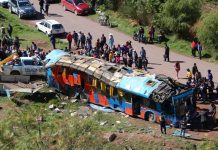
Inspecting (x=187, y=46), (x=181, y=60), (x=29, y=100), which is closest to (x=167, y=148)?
(x=29, y=100)

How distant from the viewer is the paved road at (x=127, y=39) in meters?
37.5

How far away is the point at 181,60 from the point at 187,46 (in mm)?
2708

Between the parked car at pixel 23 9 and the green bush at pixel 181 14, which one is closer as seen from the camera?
the green bush at pixel 181 14

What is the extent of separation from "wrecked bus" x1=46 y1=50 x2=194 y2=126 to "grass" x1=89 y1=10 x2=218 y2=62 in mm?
9582

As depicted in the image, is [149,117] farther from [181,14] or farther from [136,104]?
[181,14]

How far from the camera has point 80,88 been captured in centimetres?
3378

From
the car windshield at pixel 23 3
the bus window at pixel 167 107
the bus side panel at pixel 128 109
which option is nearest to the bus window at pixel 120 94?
the bus side panel at pixel 128 109

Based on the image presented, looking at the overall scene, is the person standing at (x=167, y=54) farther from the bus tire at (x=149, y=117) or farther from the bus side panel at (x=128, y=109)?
the bus tire at (x=149, y=117)

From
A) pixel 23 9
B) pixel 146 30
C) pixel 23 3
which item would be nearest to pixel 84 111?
pixel 146 30

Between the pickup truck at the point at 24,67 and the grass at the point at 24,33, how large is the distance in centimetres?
649

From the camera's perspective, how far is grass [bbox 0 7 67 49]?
4394 cm

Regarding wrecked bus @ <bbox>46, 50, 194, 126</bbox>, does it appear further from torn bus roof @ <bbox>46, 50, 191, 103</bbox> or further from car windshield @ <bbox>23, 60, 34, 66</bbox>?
Answer: car windshield @ <bbox>23, 60, 34, 66</bbox>

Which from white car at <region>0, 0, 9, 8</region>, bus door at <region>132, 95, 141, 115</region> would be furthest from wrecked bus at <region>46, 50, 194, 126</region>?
white car at <region>0, 0, 9, 8</region>

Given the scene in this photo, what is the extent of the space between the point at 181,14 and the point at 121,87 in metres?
13.8
